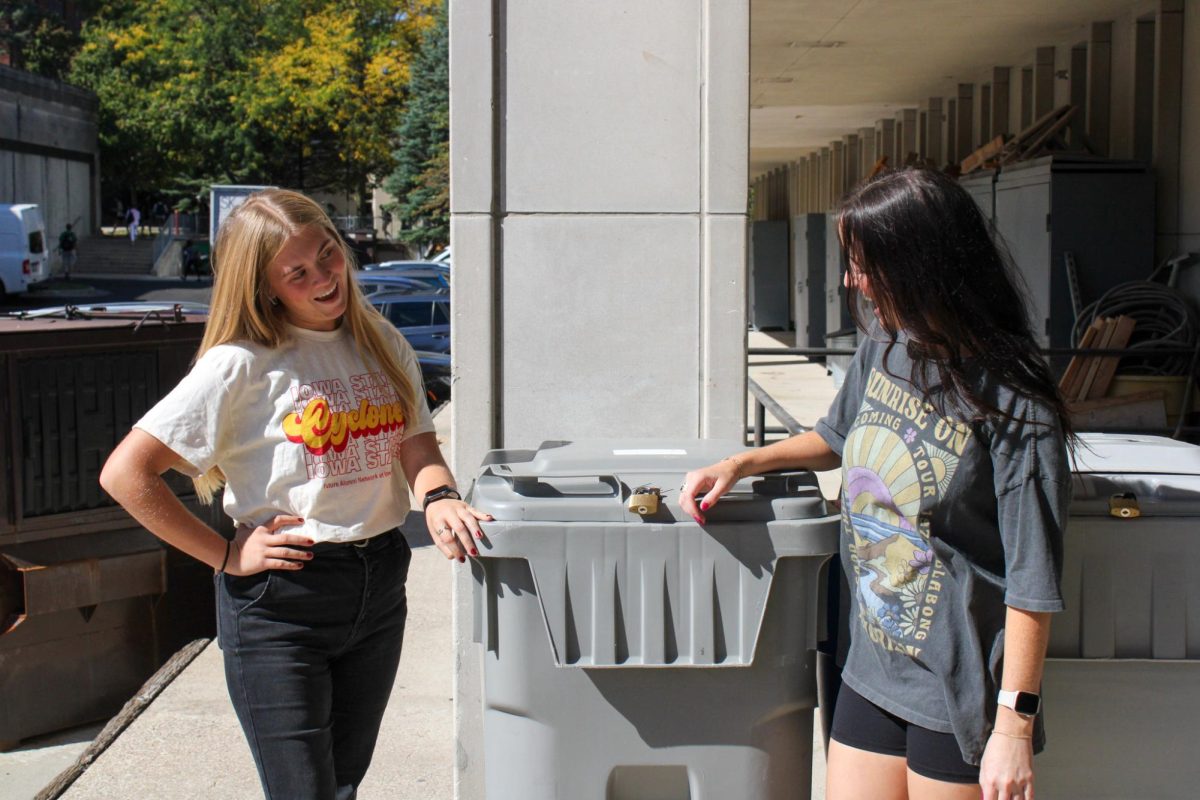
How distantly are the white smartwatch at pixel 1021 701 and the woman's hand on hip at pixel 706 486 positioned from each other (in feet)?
→ 2.03

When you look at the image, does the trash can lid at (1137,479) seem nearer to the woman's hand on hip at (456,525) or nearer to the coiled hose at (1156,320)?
the woman's hand on hip at (456,525)

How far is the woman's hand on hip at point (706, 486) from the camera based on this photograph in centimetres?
241

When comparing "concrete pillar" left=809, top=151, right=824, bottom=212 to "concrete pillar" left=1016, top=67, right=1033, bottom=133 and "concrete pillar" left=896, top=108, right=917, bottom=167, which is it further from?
"concrete pillar" left=1016, top=67, right=1033, bottom=133

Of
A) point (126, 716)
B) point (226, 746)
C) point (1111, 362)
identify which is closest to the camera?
point (226, 746)

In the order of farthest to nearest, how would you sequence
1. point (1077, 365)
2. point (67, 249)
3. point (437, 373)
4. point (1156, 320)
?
point (67, 249) → point (437, 373) → point (1077, 365) → point (1156, 320)

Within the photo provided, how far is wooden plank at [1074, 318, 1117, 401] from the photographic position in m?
9.23

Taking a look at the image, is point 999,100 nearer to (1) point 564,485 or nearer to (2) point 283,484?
(1) point 564,485

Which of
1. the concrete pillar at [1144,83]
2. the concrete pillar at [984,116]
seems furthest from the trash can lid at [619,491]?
the concrete pillar at [984,116]

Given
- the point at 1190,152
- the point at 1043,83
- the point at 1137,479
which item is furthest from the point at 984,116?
the point at 1137,479

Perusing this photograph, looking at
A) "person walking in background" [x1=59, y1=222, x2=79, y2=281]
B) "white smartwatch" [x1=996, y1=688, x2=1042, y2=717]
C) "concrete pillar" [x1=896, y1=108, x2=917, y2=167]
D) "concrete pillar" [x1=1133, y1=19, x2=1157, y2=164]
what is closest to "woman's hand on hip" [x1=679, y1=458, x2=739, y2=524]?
"white smartwatch" [x1=996, y1=688, x2=1042, y2=717]

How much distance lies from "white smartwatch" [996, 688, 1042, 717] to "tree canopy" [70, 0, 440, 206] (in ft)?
135

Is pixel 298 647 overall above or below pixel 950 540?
below

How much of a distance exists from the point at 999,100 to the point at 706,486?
12.9m

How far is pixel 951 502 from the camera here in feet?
7.11
